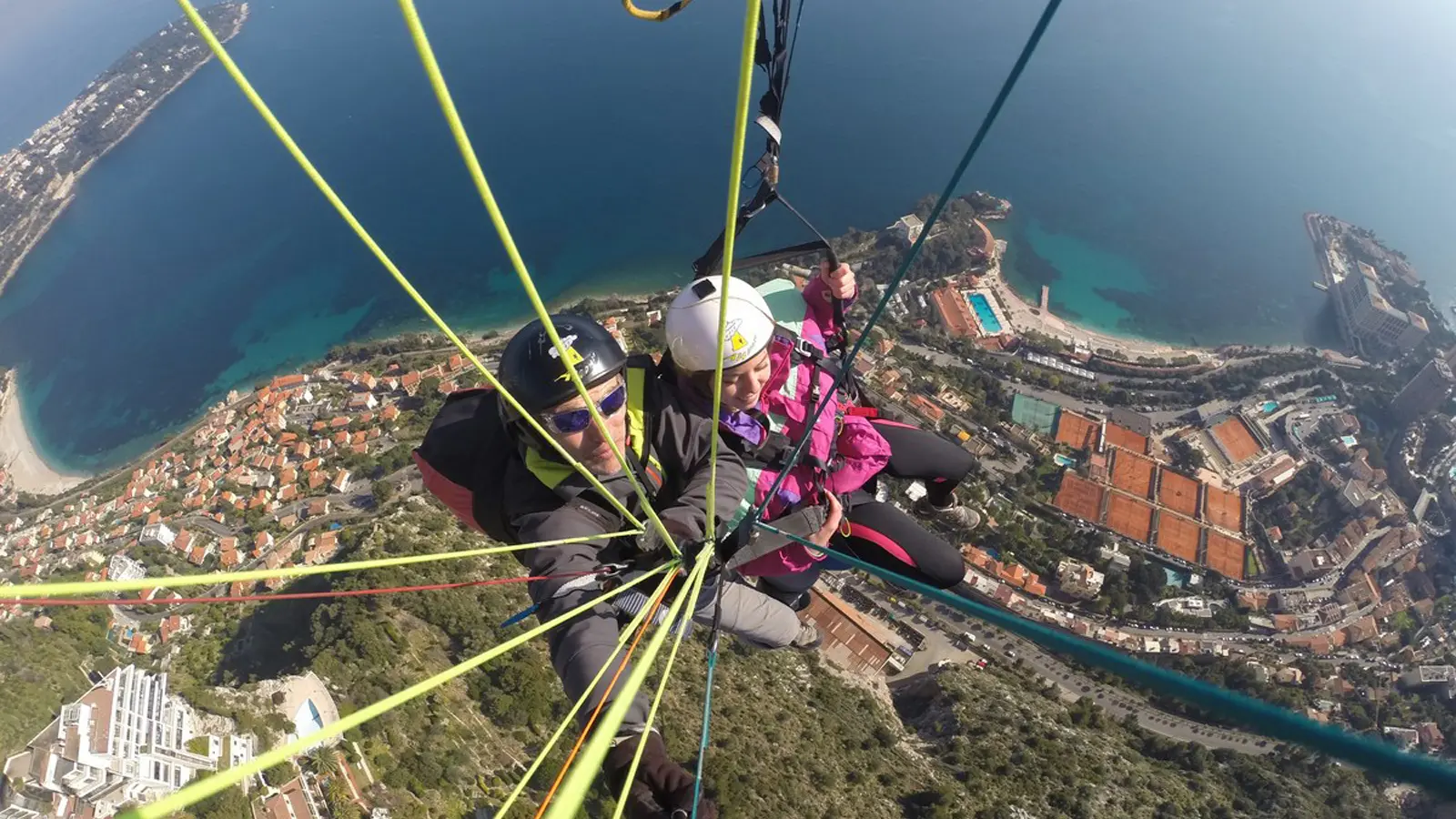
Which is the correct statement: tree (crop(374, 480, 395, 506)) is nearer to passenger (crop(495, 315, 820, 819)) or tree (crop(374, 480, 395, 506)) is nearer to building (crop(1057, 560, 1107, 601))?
building (crop(1057, 560, 1107, 601))

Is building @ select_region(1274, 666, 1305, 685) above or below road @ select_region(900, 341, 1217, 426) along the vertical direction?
below

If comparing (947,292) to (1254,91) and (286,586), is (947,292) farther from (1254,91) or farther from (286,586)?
(1254,91)

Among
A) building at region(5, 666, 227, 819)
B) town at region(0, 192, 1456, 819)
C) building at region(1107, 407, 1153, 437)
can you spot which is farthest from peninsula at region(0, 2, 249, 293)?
building at region(1107, 407, 1153, 437)

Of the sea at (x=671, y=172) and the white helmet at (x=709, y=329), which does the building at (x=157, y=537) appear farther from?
the white helmet at (x=709, y=329)

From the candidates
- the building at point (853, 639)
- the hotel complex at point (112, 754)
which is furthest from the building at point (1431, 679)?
the hotel complex at point (112, 754)

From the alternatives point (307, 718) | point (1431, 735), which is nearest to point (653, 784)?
point (307, 718)

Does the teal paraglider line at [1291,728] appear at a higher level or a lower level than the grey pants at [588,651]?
higher
